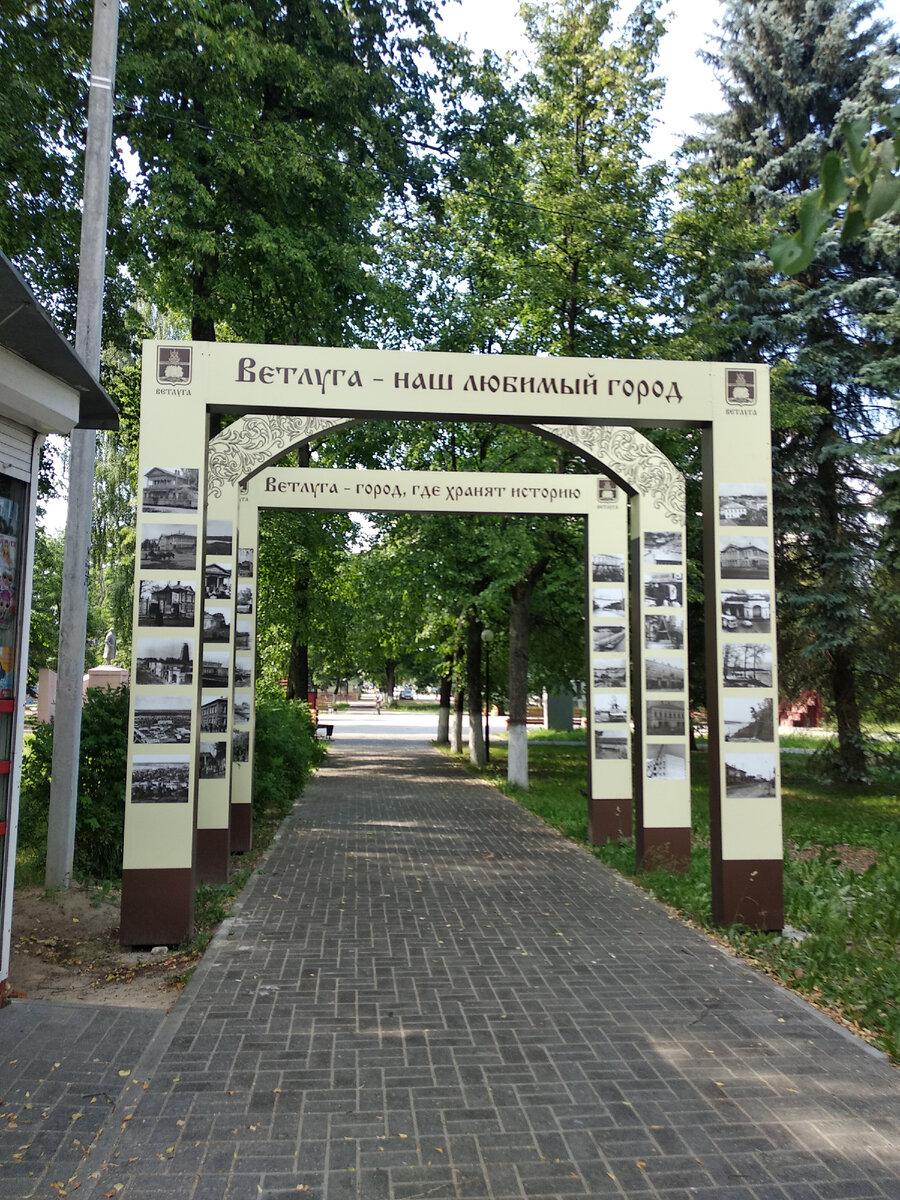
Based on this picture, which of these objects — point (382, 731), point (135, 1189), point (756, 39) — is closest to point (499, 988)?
point (135, 1189)

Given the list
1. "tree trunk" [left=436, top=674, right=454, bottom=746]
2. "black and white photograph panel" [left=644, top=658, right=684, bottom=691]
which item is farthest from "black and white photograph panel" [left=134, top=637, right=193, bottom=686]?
"tree trunk" [left=436, top=674, right=454, bottom=746]

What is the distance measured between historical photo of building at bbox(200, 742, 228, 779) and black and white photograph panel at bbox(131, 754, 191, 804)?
2.63m

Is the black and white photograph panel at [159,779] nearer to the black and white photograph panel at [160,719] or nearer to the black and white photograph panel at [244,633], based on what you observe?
the black and white photograph panel at [160,719]

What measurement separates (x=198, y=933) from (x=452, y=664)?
65.9 feet

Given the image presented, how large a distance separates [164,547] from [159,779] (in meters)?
1.59

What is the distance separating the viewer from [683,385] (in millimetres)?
7098

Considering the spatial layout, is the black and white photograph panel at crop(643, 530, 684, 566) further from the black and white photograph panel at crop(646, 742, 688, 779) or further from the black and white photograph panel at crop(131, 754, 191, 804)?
the black and white photograph panel at crop(131, 754, 191, 804)

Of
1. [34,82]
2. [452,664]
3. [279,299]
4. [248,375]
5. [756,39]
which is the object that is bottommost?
[452,664]

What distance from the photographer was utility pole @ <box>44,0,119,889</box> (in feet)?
25.3

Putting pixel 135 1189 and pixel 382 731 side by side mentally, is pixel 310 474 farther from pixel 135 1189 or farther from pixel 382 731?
pixel 382 731

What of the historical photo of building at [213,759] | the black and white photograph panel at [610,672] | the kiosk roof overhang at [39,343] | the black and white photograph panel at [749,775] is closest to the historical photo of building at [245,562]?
the historical photo of building at [213,759]

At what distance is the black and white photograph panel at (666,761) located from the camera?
9539mm

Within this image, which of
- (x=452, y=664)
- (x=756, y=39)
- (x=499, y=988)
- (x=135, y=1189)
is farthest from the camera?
(x=452, y=664)

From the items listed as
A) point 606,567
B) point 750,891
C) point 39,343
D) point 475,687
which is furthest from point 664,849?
point 475,687
